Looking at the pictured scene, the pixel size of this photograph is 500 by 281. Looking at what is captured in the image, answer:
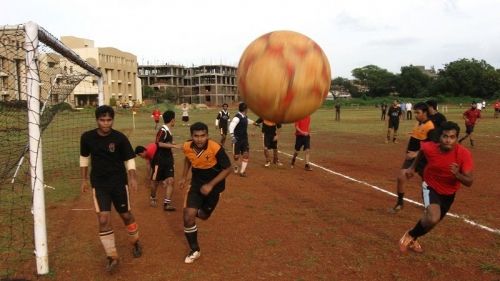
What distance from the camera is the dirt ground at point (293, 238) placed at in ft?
17.4

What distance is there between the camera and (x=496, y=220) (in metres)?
7.24

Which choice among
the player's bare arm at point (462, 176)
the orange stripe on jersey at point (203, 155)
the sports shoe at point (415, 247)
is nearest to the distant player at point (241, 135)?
the orange stripe on jersey at point (203, 155)

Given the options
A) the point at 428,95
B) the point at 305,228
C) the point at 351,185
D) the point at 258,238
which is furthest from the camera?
the point at 428,95

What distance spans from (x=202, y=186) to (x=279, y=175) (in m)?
6.43

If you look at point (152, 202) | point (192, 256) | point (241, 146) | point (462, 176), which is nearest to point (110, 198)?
point (192, 256)

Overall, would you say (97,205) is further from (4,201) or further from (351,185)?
(351,185)

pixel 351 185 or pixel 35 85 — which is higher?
pixel 35 85

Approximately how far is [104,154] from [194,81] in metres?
125

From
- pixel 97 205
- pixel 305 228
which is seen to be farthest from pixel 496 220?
pixel 97 205

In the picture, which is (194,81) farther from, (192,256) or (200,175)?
(192,256)

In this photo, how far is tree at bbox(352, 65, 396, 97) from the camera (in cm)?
10775

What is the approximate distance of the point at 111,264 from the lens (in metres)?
5.37

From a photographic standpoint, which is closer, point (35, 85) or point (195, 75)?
point (35, 85)

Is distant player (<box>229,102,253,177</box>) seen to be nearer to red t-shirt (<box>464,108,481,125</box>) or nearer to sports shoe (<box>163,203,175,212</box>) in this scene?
sports shoe (<box>163,203,175,212</box>)
